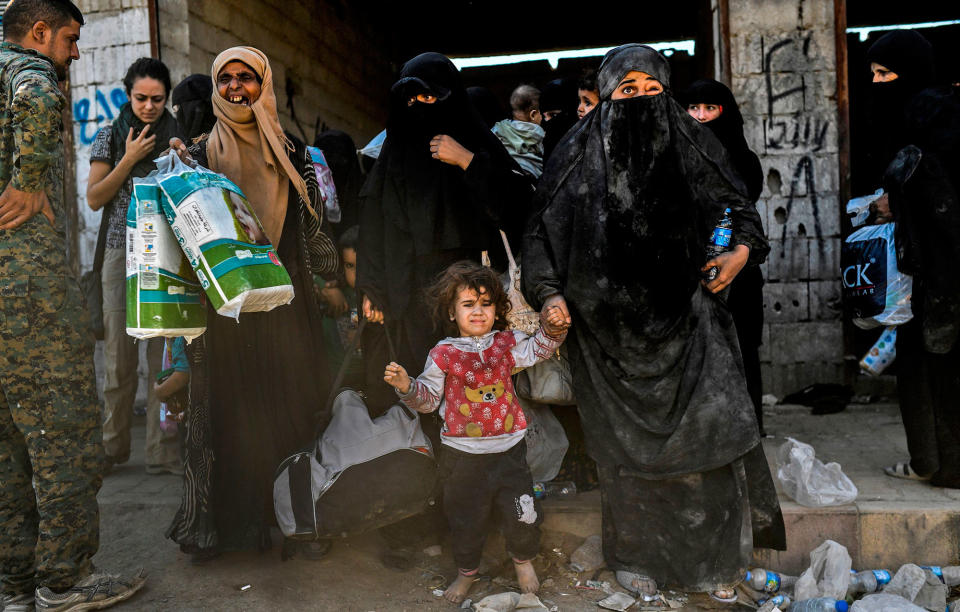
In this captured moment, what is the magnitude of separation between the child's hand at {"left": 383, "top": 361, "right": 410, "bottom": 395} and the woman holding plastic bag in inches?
25.4

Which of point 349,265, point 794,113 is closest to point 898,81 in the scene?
point 794,113

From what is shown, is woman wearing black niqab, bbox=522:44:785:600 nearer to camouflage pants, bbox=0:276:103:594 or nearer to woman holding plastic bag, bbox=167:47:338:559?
woman holding plastic bag, bbox=167:47:338:559

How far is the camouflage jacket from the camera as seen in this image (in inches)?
94.6

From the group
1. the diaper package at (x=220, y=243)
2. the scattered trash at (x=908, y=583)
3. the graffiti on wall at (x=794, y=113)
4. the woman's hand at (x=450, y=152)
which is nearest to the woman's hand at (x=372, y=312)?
the diaper package at (x=220, y=243)

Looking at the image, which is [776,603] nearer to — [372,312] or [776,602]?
[776,602]

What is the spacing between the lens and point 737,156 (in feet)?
12.1

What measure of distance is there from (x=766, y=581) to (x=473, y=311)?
149 centimetres

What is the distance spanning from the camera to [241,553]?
313 cm

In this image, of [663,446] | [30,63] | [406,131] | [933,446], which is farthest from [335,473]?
[933,446]

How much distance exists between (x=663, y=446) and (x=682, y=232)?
756 mm

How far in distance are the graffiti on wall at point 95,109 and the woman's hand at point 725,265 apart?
13.6 ft

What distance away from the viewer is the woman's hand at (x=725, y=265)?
2.67 m

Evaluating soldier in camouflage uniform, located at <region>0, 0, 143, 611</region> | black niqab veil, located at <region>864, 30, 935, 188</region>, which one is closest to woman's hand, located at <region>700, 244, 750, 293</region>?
black niqab veil, located at <region>864, 30, 935, 188</region>

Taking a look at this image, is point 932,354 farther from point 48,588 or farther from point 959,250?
point 48,588
